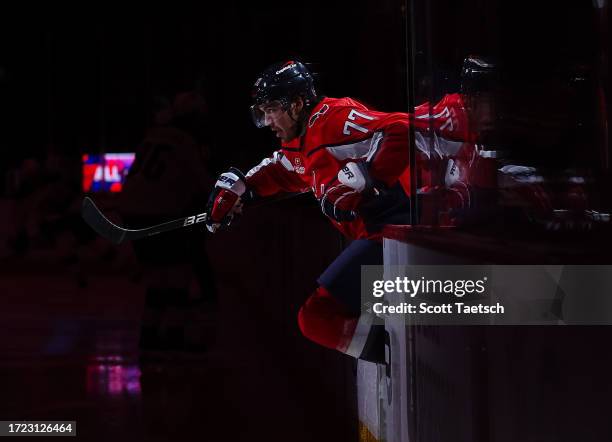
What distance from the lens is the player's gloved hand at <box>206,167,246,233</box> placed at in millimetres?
4367

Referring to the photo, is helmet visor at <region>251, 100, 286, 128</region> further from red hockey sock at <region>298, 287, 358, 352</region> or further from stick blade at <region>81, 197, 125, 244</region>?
stick blade at <region>81, 197, 125, 244</region>

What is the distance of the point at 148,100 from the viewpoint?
17.7 m

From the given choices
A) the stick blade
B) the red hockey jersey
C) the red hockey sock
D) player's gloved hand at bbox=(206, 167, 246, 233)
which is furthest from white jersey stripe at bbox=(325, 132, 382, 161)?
the stick blade

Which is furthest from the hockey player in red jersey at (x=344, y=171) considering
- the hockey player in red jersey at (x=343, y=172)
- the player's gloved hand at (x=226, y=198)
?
the player's gloved hand at (x=226, y=198)

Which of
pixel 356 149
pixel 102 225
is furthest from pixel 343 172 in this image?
pixel 102 225

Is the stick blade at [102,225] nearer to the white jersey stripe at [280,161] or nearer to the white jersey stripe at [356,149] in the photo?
the white jersey stripe at [280,161]

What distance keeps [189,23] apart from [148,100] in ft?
6.79

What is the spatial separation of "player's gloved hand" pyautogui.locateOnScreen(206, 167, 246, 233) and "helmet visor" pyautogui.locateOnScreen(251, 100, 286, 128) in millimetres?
287

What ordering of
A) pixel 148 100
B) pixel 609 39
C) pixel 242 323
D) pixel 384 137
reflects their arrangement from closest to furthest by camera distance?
pixel 609 39 < pixel 384 137 < pixel 242 323 < pixel 148 100

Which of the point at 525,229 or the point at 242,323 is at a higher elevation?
the point at 525,229

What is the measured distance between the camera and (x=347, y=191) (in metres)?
3.62

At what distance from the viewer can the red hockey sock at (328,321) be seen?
3.72 metres

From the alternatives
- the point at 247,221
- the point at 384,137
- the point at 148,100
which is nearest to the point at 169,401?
the point at 384,137

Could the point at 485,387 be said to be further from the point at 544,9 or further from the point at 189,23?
the point at 189,23
